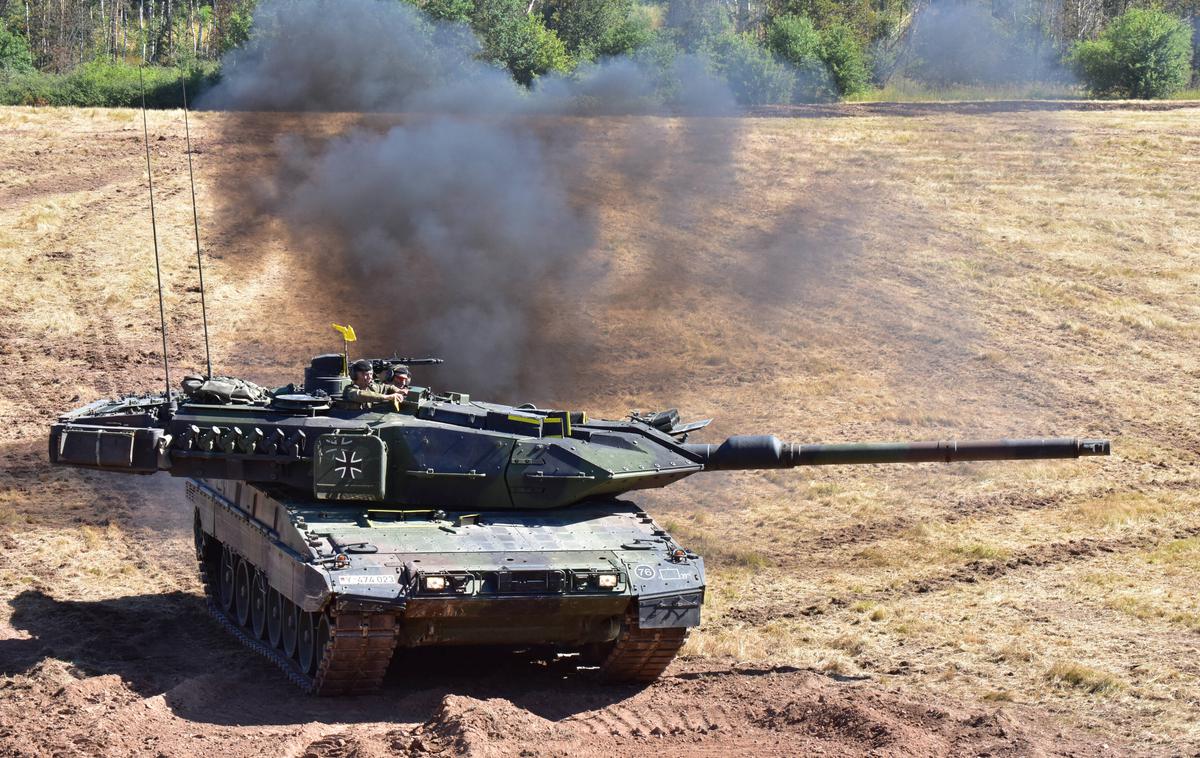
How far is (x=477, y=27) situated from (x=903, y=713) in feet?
86.8

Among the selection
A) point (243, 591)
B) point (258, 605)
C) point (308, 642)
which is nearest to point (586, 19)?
point (243, 591)

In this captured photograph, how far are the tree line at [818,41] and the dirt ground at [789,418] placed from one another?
1.80m

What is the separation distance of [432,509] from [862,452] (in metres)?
4.00

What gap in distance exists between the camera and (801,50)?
1651 inches

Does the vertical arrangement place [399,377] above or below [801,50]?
below

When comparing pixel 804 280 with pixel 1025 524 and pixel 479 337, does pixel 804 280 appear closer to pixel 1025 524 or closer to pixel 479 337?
pixel 479 337

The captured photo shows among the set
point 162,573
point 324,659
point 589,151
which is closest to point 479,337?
point 589,151

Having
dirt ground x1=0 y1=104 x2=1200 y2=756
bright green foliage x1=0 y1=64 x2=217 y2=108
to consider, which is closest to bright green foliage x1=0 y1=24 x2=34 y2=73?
bright green foliage x1=0 y1=64 x2=217 y2=108

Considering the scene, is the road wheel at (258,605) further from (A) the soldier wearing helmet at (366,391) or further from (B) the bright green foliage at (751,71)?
(B) the bright green foliage at (751,71)

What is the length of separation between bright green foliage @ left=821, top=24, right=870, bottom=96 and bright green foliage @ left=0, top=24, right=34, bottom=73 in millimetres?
24468

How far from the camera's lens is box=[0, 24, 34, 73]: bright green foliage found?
50.1m

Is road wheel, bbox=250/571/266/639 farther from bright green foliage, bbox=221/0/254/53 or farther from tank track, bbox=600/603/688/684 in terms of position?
bright green foliage, bbox=221/0/254/53

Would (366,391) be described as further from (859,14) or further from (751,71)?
(859,14)

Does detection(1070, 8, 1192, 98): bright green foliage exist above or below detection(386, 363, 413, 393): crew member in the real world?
above
